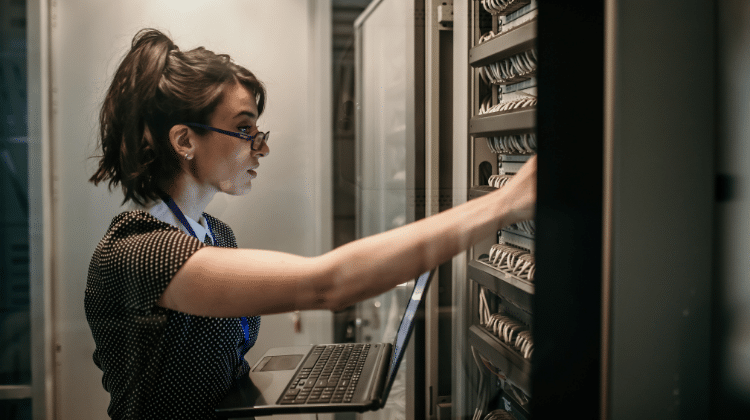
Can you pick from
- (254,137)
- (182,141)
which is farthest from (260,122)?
(182,141)

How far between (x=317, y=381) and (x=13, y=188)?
25.3 inches

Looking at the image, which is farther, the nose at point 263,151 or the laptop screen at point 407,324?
the laptop screen at point 407,324

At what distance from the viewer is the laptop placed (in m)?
0.92

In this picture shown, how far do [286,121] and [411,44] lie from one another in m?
0.36

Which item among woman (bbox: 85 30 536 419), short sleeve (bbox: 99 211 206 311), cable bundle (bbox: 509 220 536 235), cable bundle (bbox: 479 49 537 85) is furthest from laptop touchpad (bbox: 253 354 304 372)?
cable bundle (bbox: 479 49 537 85)

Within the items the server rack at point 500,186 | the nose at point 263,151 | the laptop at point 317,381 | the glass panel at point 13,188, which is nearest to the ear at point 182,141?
the nose at point 263,151

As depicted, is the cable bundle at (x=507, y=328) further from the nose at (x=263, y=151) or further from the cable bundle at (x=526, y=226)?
the nose at (x=263, y=151)

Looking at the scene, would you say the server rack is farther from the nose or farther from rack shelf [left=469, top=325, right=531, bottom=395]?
the nose

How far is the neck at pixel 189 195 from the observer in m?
0.87

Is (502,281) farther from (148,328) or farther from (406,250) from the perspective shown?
(148,328)

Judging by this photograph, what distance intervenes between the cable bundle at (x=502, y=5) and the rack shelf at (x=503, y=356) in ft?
2.42

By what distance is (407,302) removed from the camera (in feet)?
3.55

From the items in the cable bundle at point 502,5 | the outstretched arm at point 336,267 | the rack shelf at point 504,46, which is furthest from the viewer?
the cable bundle at point 502,5

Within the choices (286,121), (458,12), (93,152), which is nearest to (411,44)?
(458,12)
